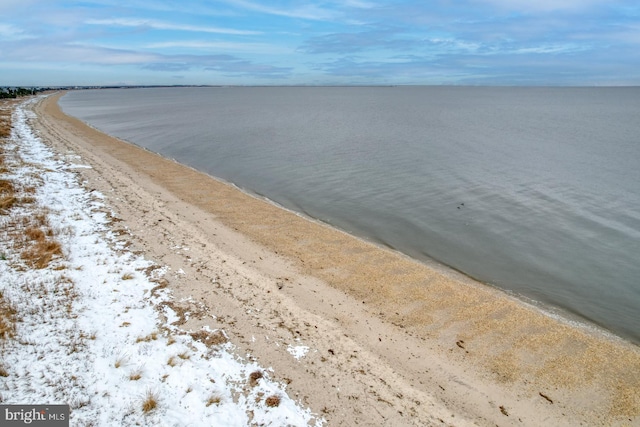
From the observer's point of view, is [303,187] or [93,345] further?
[303,187]

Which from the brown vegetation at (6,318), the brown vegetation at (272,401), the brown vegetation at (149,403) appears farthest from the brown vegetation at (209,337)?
the brown vegetation at (6,318)

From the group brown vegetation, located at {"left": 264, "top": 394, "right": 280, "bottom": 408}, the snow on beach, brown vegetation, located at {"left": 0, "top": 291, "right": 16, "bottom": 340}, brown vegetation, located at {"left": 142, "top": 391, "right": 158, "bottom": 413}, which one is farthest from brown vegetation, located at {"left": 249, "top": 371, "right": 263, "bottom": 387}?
brown vegetation, located at {"left": 0, "top": 291, "right": 16, "bottom": 340}

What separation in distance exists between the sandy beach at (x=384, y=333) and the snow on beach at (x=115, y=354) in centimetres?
46

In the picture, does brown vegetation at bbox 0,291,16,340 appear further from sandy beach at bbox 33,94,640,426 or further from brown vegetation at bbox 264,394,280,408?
brown vegetation at bbox 264,394,280,408

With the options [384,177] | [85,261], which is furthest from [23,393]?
[384,177]

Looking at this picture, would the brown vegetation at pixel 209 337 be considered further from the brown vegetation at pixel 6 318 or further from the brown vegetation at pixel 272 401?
the brown vegetation at pixel 6 318

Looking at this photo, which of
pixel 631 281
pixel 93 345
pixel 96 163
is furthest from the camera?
pixel 96 163

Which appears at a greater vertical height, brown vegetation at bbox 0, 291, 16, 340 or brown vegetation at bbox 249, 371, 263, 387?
brown vegetation at bbox 0, 291, 16, 340

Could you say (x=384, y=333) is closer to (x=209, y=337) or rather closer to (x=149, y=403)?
(x=209, y=337)

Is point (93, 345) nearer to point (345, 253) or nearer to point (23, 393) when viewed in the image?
point (23, 393)

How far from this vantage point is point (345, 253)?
1240 cm

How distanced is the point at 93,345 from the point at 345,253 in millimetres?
7416

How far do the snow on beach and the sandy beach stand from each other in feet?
1.52

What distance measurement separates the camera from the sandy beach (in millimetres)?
6535
